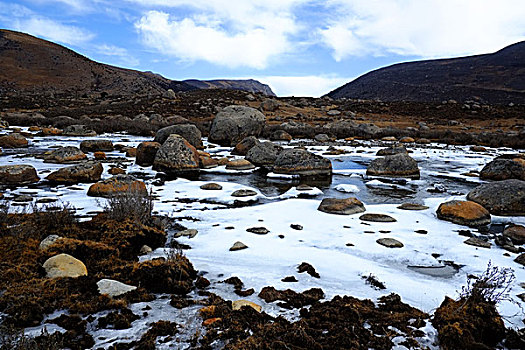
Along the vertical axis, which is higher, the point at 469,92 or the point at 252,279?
the point at 469,92

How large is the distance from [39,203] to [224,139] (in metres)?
12.6

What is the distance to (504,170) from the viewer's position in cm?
1002

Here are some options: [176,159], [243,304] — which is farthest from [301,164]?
[243,304]

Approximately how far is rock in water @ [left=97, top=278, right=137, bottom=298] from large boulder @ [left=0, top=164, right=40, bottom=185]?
21.9ft

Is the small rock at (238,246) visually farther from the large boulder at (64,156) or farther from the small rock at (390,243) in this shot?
the large boulder at (64,156)

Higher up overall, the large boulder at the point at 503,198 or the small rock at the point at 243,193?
the large boulder at the point at 503,198

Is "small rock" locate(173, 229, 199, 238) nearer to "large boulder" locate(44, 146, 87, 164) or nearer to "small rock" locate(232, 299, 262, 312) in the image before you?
"small rock" locate(232, 299, 262, 312)

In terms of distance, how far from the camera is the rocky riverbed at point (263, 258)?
2.71 m

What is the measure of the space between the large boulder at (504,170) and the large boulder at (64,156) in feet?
41.9

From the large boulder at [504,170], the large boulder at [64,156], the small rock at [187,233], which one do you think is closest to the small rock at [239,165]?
the large boulder at [64,156]

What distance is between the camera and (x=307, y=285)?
12.0ft

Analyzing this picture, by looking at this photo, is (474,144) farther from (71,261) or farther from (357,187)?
(71,261)

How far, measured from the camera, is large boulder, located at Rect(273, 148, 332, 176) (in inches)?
423

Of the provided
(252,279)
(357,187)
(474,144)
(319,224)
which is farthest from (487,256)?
(474,144)
